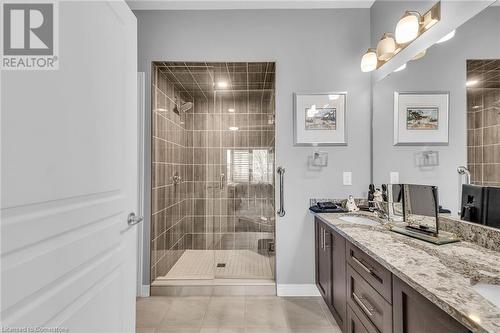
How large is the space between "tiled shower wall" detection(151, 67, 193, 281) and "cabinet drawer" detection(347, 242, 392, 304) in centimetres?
191

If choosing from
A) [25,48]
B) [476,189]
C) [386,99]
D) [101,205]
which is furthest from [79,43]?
[386,99]

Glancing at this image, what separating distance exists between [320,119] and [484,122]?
4.60 ft

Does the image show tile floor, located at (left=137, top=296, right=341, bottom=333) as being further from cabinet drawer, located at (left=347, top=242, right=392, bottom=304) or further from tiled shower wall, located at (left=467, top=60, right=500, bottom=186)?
tiled shower wall, located at (left=467, top=60, right=500, bottom=186)

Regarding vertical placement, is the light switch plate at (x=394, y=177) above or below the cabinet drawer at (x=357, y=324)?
above

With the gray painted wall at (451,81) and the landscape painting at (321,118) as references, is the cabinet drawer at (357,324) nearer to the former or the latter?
the gray painted wall at (451,81)

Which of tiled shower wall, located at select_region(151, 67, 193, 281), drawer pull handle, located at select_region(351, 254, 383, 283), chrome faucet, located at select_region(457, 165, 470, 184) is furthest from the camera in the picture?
tiled shower wall, located at select_region(151, 67, 193, 281)

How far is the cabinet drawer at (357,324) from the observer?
1.33m

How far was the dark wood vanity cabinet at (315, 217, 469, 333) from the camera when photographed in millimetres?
906

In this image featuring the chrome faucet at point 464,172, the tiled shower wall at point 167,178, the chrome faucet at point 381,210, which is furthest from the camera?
the tiled shower wall at point 167,178

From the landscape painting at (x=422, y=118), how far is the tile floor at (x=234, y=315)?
5.46 ft

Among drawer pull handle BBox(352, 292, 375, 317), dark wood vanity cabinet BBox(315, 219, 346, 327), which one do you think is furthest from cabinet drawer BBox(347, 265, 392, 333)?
dark wood vanity cabinet BBox(315, 219, 346, 327)

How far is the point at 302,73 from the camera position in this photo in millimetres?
2592

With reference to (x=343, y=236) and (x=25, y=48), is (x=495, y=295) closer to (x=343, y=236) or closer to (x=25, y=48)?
(x=343, y=236)

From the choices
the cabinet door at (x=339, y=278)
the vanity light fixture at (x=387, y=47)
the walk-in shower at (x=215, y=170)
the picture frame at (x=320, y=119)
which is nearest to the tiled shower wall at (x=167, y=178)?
the walk-in shower at (x=215, y=170)
